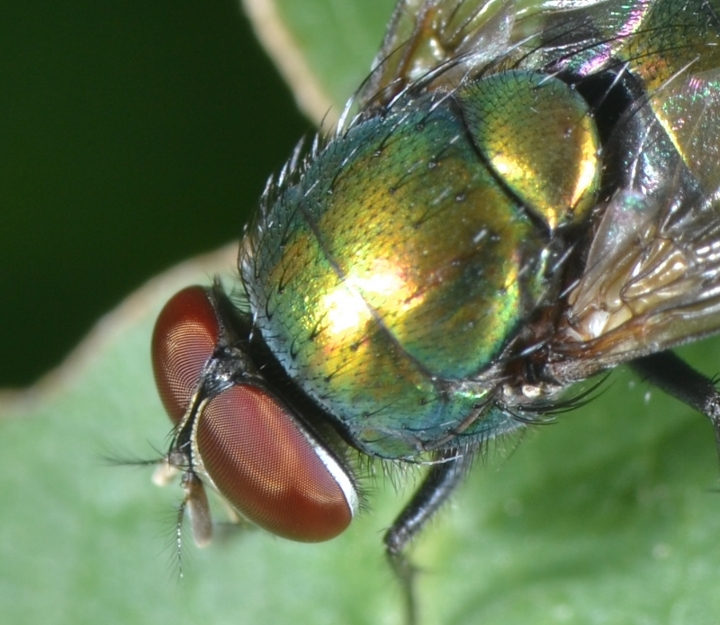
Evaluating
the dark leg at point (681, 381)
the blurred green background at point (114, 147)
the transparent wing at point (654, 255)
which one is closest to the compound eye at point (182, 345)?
the transparent wing at point (654, 255)

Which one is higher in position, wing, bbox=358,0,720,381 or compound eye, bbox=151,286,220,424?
compound eye, bbox=151,286,220,424

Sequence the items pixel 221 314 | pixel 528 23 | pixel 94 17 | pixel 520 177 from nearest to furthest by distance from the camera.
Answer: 1. pixel 520 177
2. pixel 221 314
3. pixel 528 23
4. pixel 94 17

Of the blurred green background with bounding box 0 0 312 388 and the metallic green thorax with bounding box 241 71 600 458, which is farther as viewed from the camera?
the blurred green background with bounding box 0 0 312 388

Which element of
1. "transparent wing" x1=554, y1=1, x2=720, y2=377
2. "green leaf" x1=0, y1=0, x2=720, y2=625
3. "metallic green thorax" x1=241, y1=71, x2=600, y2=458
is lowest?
"green leaf" x1=0, y1=0, x2=720, y2=625

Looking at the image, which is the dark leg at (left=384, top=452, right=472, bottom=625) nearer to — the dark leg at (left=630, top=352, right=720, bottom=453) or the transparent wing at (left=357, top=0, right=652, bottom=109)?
the dark leg at (left=630, top=352, right=720, bottom=453)

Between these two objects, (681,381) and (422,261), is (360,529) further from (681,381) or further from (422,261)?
(422,261)

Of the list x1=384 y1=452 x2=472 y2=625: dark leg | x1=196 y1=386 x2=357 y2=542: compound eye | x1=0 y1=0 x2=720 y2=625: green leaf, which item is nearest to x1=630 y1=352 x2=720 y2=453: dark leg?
x1=0 y1=0 x2=720 y2=625: green leaf

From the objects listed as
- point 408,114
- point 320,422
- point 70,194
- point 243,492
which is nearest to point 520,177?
point 408,114

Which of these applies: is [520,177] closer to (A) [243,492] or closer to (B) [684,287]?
(B) [684,287]
